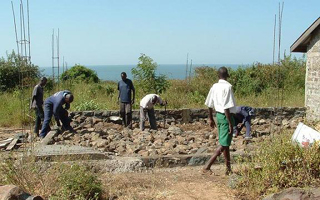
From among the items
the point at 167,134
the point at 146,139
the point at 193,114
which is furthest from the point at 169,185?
the point at 193,114

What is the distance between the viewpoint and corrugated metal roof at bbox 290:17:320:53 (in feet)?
37.5

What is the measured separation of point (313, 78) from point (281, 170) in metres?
7.45

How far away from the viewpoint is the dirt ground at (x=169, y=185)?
5.42m

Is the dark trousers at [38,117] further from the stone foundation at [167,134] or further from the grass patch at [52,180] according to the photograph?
the grass patch at [52,180]

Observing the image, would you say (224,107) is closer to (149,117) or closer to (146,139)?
(146,139)

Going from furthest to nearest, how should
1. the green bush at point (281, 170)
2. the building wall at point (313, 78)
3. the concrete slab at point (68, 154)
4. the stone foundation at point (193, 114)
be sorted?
the stone foundation at point (193, 114) → the building wall at point (313, 78) → the concrete slab at point (68, 154) → the green bush at point (281, 170)

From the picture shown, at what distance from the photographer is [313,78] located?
471 inches

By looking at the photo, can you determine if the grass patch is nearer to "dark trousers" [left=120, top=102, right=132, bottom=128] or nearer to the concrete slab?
the concrete slab

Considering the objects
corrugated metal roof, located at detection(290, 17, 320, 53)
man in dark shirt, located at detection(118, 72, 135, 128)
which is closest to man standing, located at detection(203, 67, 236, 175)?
man in dark shirt, located at detection(118, 72, 135, 128)

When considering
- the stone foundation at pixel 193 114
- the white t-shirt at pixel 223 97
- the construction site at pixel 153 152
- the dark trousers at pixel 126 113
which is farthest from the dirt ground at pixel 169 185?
the stone foundation at pixel 193 114

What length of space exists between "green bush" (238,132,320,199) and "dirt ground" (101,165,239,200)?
314mm

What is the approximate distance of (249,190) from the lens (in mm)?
5289

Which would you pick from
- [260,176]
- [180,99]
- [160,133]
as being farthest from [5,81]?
[260,176]

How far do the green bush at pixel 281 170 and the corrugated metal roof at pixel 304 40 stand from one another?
6.99 meters
